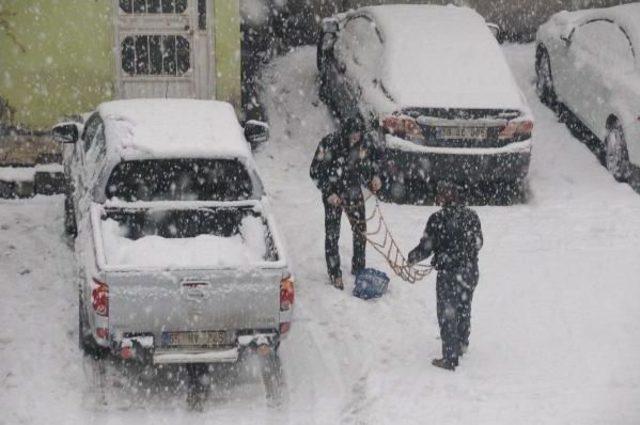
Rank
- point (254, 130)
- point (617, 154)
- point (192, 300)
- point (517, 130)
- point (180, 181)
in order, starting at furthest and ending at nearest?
point (617, 154), point (517, 130), point (254, 130), point (180, 181), point (192, 300)

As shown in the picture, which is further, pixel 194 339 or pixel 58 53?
pixel 58 53

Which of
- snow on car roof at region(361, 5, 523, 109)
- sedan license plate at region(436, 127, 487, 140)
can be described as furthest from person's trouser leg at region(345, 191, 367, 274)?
snow on car roof at region(361, 5, 523, 109)

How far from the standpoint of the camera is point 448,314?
393 inches

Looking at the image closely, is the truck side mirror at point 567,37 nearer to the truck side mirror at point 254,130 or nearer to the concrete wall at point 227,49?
the concrete wall at point 227,49

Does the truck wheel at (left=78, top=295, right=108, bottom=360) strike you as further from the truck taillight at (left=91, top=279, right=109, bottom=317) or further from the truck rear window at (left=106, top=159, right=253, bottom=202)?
the truck rear window at (left=106, top=159, right=253, bottom=202)

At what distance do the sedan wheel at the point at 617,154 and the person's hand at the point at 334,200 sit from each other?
4.57m

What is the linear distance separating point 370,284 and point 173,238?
2.14m

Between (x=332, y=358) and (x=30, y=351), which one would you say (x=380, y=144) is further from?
(x=30, y=351)

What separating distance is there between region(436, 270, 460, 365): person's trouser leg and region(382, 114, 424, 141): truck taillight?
3.77 meters

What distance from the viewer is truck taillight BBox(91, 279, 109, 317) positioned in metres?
9.00

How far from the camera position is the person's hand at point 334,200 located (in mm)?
11438

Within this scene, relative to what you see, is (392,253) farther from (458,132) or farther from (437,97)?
(437,97)

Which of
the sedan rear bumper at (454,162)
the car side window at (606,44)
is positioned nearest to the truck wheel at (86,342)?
the sedan rear bumper at (454,162)

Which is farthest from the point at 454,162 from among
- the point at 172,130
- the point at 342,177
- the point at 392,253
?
the point at 172,130
